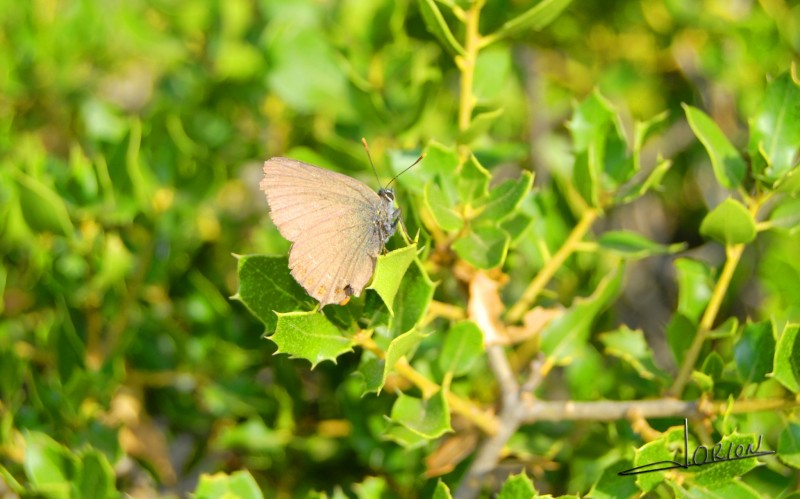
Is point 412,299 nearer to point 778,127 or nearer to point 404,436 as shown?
point 404,436

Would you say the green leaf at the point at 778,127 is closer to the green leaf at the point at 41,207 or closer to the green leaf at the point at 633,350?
the green leaf at the point at 633,350

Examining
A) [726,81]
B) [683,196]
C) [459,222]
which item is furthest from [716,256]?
[459,222]

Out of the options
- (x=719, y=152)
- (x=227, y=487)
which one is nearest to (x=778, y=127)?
A: (x=719, y=152)

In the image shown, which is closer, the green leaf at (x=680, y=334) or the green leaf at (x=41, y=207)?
the green leaf at (x=680, y=334)

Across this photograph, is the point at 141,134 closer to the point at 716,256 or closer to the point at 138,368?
the point at 138,368

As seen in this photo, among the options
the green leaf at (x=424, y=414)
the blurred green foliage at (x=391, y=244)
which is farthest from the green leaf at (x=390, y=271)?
the green leaf at (x=424, y=414)
